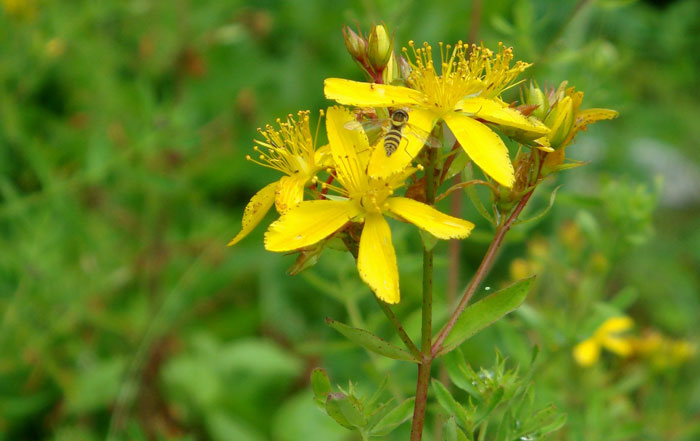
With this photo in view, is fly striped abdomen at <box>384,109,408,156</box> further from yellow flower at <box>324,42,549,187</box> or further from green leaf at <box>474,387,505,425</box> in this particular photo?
green leaf at <box>474,387,505,425</box>

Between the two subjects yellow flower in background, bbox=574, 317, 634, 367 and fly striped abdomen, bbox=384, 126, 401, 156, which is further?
yellow flower in background, bbox=574, 317, 634, 367

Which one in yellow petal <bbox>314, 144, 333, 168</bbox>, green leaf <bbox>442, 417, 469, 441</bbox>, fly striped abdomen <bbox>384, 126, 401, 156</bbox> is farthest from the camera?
yellow petal <bbox>314, 144, 333, 168</bbox>

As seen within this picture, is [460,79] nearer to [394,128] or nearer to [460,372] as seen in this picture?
[394,128]

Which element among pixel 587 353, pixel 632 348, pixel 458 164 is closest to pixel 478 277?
pixel 458 164

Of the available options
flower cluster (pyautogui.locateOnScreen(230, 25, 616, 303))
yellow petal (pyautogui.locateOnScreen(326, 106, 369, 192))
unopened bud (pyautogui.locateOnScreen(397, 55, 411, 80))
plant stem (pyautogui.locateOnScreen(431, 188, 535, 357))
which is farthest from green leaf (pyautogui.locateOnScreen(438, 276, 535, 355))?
unopened bud (pyautogui.locateOnScreen(397, 55, 411, 80))

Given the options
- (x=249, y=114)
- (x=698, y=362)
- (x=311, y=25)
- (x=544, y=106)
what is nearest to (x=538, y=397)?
(x=544, y=106)

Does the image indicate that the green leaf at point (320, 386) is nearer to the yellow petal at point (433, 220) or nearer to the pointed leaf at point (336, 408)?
the pointed leaf at point (336, 408)

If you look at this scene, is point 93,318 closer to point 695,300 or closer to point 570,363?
point 570,363

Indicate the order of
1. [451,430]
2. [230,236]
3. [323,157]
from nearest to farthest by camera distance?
[451,430] < [323,157] < [230,236]
